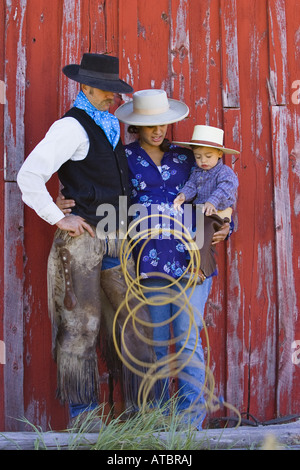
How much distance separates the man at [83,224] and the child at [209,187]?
0.46 m

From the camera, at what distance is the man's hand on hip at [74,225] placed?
310cm

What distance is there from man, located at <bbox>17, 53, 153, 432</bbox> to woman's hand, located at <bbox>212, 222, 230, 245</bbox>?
61cm

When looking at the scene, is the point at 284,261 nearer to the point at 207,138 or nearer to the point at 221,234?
the point at 221,234

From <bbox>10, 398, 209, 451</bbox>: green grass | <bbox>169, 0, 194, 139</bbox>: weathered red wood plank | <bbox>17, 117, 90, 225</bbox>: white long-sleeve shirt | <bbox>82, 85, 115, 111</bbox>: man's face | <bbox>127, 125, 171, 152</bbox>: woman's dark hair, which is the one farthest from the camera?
<bbox>169, 0, 194, 139</bbox>: weathered red wood plank

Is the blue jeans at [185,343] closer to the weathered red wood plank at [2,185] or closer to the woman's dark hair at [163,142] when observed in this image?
the woman's dark hair at [163,142]

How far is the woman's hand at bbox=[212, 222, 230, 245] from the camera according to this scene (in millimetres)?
3412

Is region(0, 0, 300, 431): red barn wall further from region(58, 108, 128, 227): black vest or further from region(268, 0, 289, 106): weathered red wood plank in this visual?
region(58, 108, 128, 227): black vest

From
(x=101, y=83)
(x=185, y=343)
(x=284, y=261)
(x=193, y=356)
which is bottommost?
(x=193, y=356)

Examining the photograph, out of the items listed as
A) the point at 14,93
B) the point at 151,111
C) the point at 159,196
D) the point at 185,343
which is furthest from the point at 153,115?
the point at 185,343

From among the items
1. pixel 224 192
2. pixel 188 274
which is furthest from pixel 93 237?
pixel 224 192

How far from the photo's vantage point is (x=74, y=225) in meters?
3.11

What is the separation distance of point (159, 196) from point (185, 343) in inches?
34.3

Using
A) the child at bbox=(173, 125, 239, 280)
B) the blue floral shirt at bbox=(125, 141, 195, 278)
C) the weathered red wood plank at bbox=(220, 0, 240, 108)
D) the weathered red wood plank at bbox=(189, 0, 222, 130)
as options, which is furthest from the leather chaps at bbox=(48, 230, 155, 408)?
the weathered red wood plank at bbox=(220, 0, 240, 108)
